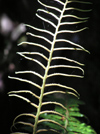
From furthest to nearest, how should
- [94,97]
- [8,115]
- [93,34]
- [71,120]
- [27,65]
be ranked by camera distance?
[94,97], [93,34], [27,65], [8,115], [71,120]

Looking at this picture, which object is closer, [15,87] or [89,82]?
[15,87]

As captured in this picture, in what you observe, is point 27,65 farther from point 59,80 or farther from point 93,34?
point 93,34

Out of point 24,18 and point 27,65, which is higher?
point 24,18

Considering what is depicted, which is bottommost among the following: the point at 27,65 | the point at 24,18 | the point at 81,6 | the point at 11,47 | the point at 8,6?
the point at 27,65

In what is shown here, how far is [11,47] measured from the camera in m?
1.36

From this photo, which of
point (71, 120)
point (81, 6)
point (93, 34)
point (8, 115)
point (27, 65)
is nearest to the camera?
point (71, 120)

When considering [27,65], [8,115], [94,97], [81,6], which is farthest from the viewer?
[94,97]

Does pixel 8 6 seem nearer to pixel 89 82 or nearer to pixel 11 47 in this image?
pixel 11 47

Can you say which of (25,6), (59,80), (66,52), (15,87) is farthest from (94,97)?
(25,6)

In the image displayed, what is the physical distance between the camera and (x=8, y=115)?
1.19 m

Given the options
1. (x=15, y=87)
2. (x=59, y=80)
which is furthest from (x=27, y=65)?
(x=59, y=80)

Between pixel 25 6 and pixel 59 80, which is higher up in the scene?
pixel 25 6

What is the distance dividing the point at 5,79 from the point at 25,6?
59cm

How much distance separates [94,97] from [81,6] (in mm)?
1129
